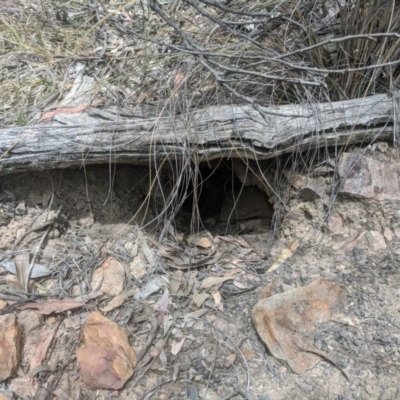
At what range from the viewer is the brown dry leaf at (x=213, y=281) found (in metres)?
1.97

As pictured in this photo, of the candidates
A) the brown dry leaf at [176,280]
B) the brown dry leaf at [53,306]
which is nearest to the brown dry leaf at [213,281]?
the brown dry leaf at [176,280]

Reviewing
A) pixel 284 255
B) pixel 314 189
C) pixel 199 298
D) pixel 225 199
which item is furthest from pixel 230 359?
pixel 225 199

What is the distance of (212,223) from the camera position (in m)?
2.84

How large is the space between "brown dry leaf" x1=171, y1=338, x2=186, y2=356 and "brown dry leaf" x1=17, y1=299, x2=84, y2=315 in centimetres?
42

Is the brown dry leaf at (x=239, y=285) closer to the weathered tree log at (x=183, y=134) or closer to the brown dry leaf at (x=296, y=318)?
the brown dry leaf at (x=296, y=318)

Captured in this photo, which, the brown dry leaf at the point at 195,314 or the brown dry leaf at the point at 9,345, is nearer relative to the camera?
the brown dry leaf at the point at 9,345

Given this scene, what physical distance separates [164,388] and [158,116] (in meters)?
1.10

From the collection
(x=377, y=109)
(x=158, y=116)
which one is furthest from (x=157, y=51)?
(x=377, y=109)

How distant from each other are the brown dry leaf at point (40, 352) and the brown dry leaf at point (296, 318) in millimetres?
803

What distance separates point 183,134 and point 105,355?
0.93 m

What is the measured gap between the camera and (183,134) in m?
1.86

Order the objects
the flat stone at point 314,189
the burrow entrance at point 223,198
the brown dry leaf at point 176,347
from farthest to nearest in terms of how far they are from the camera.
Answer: the burrow entrance at point 223,198 < the flat stone at point 314,189 < the brown dry leaf at point 176,347

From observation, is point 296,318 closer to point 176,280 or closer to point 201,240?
point 176,280

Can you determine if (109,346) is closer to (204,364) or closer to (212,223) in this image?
(204,364)
